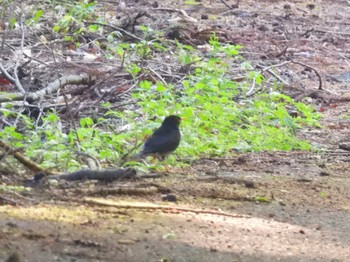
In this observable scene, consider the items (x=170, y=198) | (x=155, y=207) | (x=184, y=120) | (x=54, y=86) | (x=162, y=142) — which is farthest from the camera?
(x=54, y=86)

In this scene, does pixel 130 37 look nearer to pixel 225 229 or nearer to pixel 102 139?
pixel 102 139

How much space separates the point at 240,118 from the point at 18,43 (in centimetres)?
300

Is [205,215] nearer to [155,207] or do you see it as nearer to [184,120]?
[155,207]

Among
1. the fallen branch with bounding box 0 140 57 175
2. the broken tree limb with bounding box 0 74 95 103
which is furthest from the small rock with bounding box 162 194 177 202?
the broken tree limb with bounding box 0 74 95 103

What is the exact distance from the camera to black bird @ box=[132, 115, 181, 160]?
6945mm

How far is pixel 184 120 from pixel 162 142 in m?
1.65

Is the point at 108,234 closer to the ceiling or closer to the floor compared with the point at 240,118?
closer to the ceiling

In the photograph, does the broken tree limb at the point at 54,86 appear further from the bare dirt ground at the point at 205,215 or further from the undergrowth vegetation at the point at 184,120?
the bare dirt ground at the point at 205,215

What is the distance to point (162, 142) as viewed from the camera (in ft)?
22.8

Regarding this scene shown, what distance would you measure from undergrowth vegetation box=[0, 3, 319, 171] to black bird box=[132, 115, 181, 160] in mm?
186

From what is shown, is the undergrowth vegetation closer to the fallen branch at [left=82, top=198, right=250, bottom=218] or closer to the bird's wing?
the bird's wing

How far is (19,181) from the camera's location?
5.76 meters

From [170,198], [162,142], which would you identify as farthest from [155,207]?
[162,142]

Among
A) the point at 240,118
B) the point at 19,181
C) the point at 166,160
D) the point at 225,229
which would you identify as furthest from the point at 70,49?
the point at 225,229
